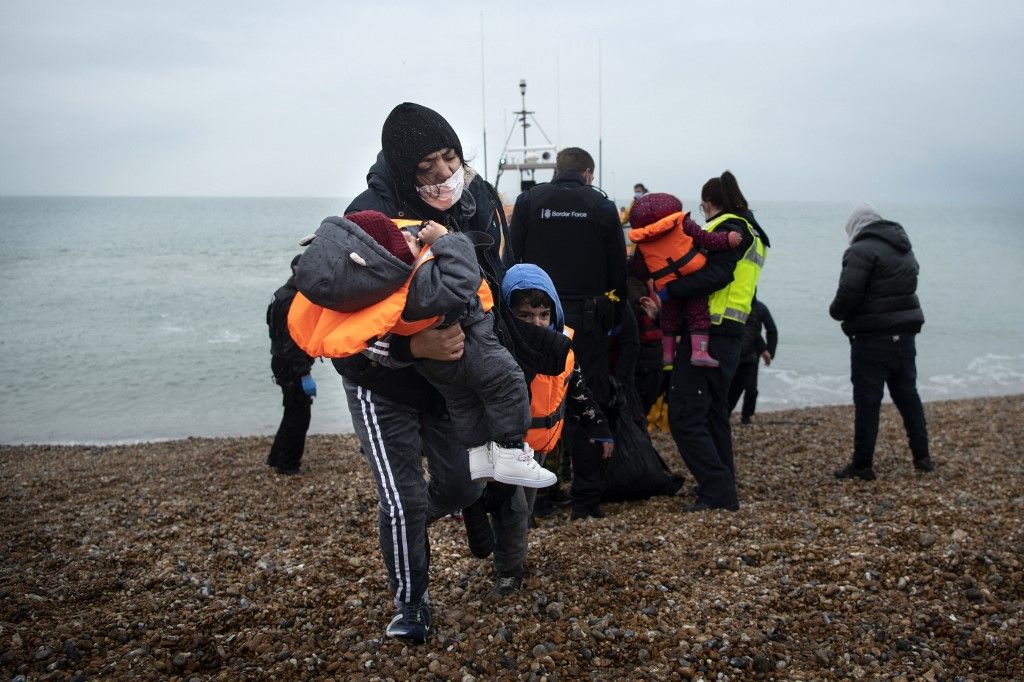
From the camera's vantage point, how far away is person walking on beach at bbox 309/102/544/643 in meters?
3.41

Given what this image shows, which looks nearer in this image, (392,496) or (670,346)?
(392,496)

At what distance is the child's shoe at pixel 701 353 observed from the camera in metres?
5.86

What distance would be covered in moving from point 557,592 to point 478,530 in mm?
497

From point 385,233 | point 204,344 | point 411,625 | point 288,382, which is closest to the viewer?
point 385,233

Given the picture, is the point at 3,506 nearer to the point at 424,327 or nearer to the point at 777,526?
the point at 424,327

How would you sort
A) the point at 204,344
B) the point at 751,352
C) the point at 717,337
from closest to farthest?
1. the point at 717,337
2. the point at 751,352
3. the point at 204,344

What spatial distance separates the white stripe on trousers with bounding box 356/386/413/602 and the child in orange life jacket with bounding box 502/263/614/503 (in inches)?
25.0

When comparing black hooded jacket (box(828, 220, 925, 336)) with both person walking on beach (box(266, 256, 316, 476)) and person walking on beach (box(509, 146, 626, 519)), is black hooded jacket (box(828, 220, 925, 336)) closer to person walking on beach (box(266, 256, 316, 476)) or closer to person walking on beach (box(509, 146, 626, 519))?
person walking on beach (box(509, 146, 626, 519))

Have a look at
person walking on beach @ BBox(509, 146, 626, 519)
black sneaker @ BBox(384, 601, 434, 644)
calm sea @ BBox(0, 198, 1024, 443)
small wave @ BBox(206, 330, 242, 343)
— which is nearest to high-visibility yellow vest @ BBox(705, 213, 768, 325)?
person walking on beach @ BBox(509, 146, 626, 519)

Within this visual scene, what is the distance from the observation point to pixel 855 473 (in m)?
7.27

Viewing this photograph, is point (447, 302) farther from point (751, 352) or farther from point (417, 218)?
point (751, 352)

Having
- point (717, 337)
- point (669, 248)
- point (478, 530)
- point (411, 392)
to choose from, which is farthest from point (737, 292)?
point (411, 392)

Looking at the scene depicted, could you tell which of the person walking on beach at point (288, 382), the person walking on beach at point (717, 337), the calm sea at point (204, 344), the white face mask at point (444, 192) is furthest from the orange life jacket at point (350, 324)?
the calm sea at point (204, 344)

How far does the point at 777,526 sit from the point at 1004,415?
8.29 metres
